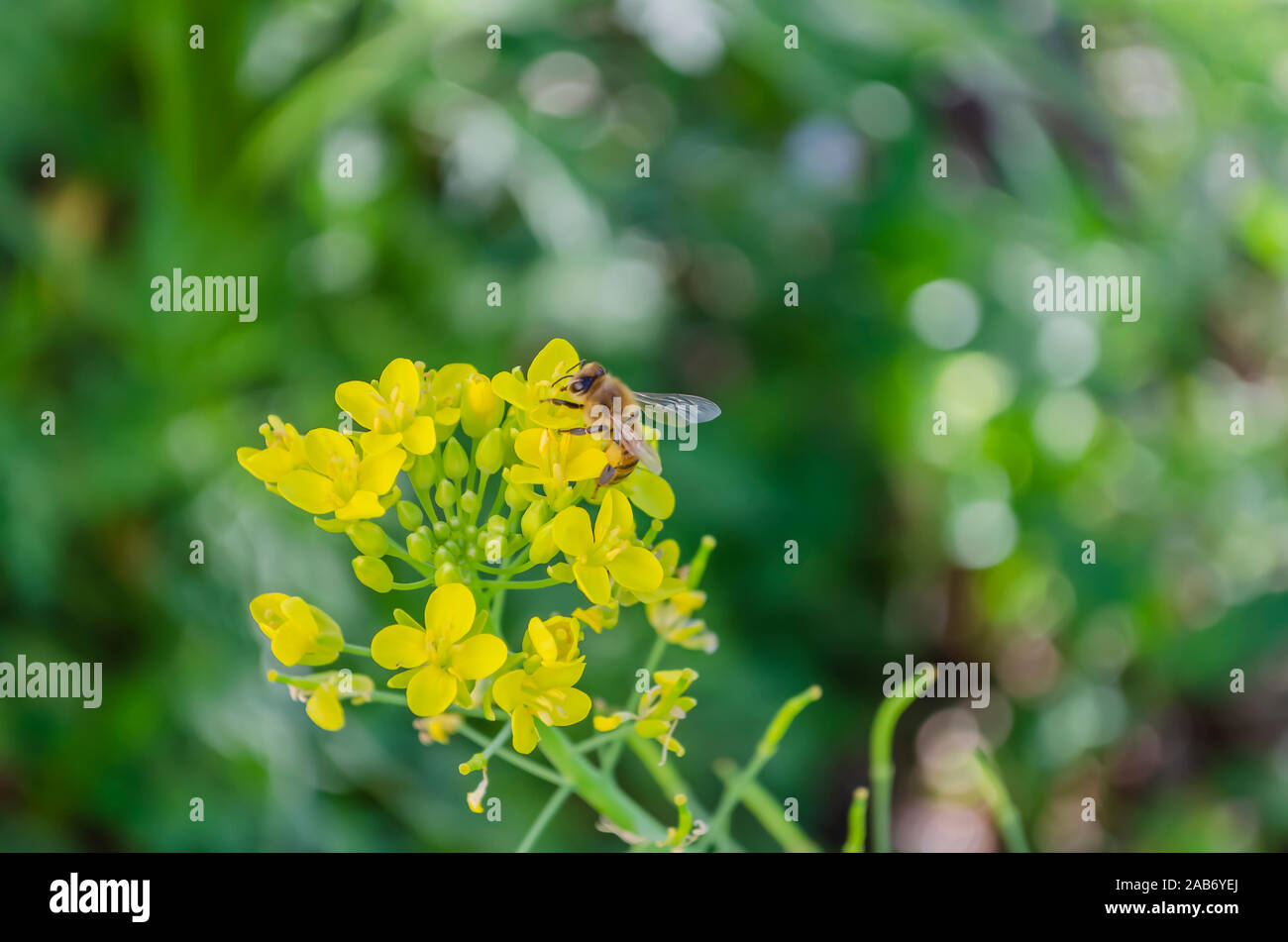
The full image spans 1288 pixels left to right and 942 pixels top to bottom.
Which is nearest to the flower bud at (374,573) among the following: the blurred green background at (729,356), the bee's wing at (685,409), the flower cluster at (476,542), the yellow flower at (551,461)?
the flower cluster at (476,542)

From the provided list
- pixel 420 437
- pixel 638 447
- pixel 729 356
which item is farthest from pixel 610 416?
pixel 729 356

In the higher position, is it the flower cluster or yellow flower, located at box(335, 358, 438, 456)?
yellow flower, located at box(335, 358, 438, 456)

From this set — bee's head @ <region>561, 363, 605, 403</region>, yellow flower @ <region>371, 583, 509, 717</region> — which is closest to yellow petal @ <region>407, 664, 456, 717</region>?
yellow flower @ <region>371, 583, 509, 717</region>

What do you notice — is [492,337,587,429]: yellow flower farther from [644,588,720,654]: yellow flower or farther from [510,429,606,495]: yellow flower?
[644,588,720,654]: yellow flower

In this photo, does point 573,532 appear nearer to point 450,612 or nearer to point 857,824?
point 450,612

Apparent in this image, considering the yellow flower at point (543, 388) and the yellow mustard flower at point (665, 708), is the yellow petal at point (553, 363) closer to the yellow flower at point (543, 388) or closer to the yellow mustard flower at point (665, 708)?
the yellow flower at point (543, 388)
